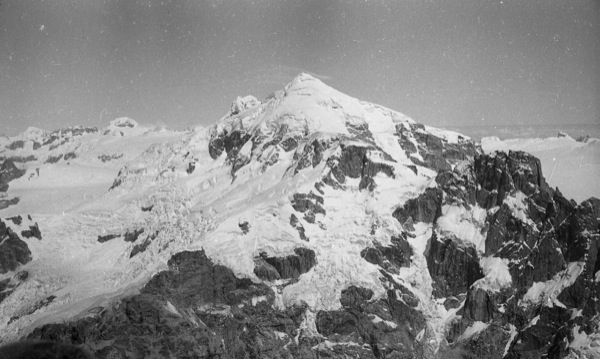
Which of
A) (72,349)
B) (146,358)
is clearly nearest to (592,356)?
(146,358)

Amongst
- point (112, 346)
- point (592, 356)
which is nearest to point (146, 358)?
point (112, 346)

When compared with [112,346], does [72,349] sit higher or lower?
higher

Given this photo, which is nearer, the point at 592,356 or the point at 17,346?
the point at 17,346

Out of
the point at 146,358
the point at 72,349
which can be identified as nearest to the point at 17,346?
the point at 72,349

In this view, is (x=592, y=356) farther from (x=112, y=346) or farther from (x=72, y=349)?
(x=72, y=349)

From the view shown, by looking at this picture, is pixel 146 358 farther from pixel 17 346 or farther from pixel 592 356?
pixel 17 346

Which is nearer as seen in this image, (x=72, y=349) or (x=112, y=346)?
(x=72, y=349)

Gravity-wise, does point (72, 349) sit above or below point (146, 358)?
above

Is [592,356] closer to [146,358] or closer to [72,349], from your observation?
[146,358]
